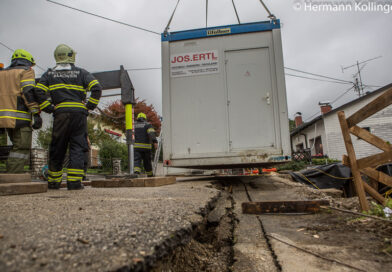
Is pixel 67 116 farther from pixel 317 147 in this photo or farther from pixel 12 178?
pixel 317 147

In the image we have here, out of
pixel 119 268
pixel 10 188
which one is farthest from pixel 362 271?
pixel 10 188

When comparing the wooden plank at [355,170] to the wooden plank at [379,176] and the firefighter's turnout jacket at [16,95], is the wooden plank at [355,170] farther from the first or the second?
the firefighter's turnout jacket at [16,95]

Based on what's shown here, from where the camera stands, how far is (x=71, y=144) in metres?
3.21

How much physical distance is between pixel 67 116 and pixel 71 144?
1.21 ft

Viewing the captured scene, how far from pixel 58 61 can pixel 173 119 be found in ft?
6.52

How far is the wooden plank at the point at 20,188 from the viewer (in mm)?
2247

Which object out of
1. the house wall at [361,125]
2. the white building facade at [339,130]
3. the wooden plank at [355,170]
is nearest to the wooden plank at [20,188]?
the wooden plank at [355,170]

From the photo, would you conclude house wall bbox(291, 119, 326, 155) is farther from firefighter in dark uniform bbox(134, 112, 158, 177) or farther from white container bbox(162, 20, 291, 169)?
white container bbox(162, 20, 291, 169)

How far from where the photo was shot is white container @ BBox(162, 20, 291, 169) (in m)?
4.16

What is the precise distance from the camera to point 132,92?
651 centimetres

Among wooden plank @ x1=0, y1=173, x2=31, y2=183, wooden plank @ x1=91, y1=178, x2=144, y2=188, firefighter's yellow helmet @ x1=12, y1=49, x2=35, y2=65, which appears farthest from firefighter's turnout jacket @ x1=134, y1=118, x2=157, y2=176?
wooden plank @ x1=0, y1=173, x2=31, y2=183

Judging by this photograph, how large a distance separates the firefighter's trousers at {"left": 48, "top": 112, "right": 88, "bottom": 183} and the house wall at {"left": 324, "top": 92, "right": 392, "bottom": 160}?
1459cm

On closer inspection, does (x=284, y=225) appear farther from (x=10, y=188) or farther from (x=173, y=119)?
(x=173, y=119)

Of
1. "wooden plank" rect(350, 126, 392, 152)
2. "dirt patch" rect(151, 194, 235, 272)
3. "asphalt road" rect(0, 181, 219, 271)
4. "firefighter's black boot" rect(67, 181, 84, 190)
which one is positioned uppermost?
"wooden plank" rect(350, 126, 392, 152)
